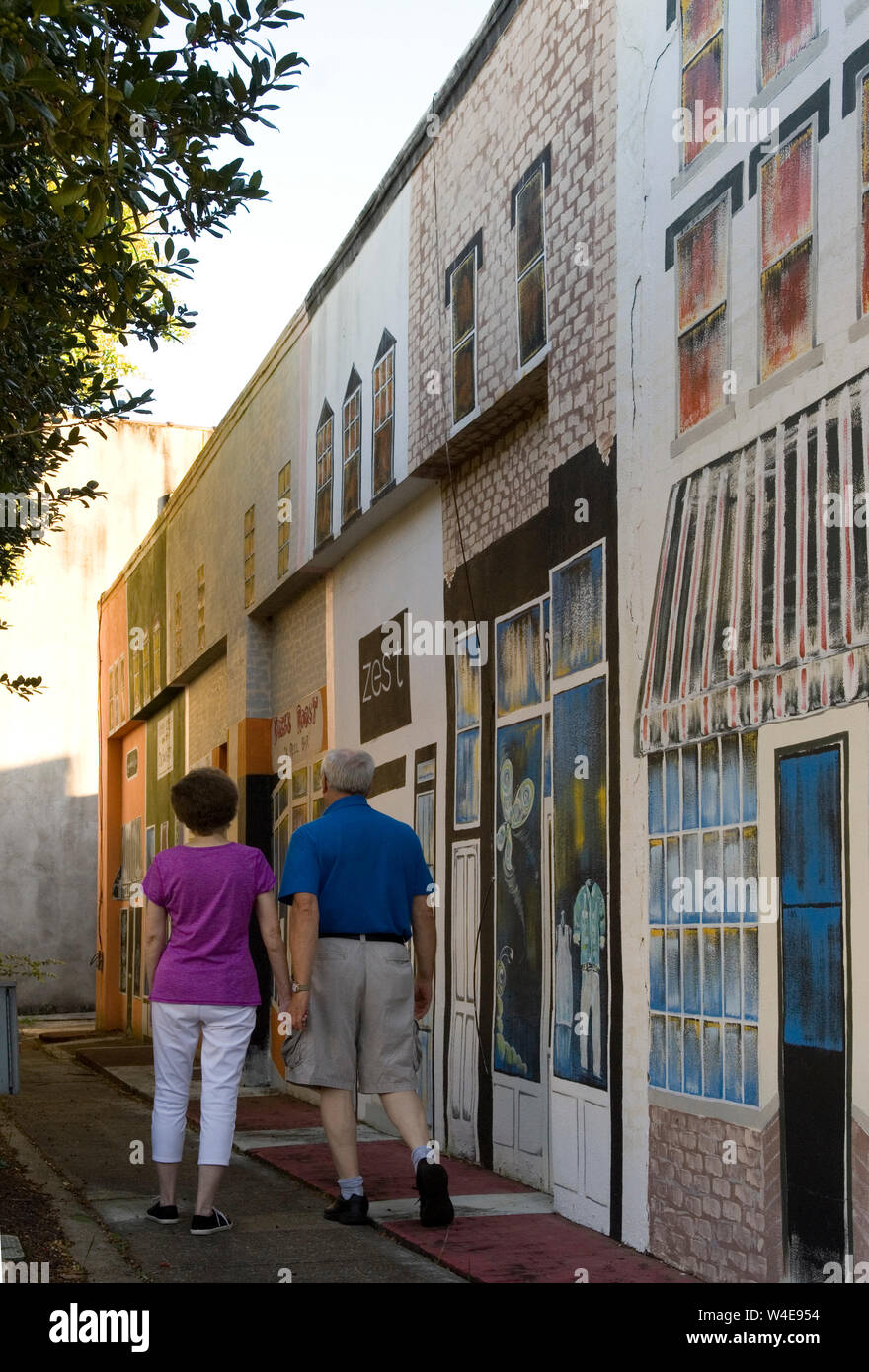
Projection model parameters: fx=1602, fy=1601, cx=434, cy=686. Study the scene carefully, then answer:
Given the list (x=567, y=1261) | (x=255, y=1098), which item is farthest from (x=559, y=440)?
(x=255, y=1098)

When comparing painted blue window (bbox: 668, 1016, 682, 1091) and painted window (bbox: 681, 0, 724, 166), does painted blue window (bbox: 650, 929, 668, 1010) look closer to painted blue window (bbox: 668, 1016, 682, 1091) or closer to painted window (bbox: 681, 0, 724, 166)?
painted blue window (bbox: 668, 1016, 682, 1091)

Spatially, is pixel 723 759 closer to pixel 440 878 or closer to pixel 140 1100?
pixel 440 878

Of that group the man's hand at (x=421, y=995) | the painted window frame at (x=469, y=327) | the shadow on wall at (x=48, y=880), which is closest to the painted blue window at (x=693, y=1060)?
the man's hand at (x=421, y=995)

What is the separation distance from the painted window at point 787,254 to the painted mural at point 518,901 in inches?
118

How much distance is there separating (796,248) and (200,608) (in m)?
11.7

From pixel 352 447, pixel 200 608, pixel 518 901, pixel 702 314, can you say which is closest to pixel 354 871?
pixel 518 901

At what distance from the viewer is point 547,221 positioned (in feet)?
24.4

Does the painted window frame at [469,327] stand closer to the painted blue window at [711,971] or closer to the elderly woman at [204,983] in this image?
the elderly woman at [204,983]

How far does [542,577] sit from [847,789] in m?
3.46

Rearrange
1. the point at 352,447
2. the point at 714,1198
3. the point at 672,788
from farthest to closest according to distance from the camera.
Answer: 1. the point at 352,447
2. the point at 672,788
3. the point at 714,1198

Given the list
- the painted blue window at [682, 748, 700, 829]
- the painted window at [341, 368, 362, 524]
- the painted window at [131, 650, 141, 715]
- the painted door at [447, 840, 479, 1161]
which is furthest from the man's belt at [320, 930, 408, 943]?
the painted window at [131, 650, 141, 715]

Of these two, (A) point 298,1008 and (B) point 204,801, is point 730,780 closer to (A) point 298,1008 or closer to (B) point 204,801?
(A) point 298,1008

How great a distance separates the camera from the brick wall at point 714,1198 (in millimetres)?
4934
